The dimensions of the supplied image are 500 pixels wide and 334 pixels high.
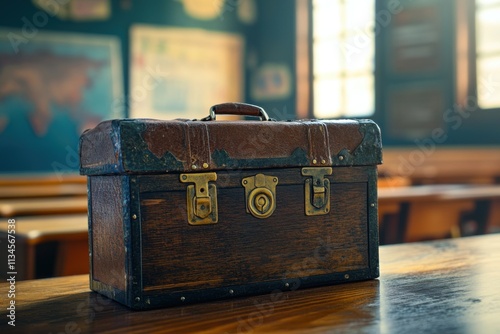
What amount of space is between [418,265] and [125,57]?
845 centimetres

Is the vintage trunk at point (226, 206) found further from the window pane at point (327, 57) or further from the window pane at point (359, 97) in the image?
the window pane at point (327, 57)

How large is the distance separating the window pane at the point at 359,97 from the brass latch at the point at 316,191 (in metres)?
7.30

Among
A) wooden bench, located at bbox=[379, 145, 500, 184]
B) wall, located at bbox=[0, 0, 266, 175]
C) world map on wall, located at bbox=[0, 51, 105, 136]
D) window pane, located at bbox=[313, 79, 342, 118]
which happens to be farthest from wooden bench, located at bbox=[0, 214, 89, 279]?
window pane, located at bbox=[313, 79, 342, 118]

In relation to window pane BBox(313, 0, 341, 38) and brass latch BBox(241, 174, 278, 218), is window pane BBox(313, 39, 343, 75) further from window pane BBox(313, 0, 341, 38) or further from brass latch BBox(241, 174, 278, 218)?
brass latch BBox(241, 174, 278, 218)

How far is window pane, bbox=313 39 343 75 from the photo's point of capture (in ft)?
30.2

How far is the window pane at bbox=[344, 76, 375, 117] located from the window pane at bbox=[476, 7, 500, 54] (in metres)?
1.69

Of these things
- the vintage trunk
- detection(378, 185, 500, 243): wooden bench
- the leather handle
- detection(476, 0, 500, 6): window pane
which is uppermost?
detection(476, 0, 500, 6): window pane

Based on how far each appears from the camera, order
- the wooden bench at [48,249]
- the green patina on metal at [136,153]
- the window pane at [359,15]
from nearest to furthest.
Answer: the green patina on metal at [136,153] < the wooden bench at [48,249] < the window pane at [359,15]

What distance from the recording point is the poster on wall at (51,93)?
8.77 meters

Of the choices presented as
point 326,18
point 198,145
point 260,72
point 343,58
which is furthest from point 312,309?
Answer: point 260,72

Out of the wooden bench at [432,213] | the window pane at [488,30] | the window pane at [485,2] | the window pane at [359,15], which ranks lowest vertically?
the wooden bench at [432,213]

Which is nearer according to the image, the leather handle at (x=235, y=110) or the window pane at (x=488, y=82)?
the leather handle at (x=235, y=110)

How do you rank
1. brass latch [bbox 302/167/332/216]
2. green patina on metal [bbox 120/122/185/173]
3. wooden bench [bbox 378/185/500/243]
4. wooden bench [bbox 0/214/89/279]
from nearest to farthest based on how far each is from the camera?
green patina on metal [bbox 120/122/185/173]
brass latch [bbox 302/167/332/216]
wooden bench [bbox 0/214/89/279]
wooden bench [bbox 378/185/500/243]

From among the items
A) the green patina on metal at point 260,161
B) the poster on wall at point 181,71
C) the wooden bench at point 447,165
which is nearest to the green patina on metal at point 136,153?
the green patina on metal at point 260,161
